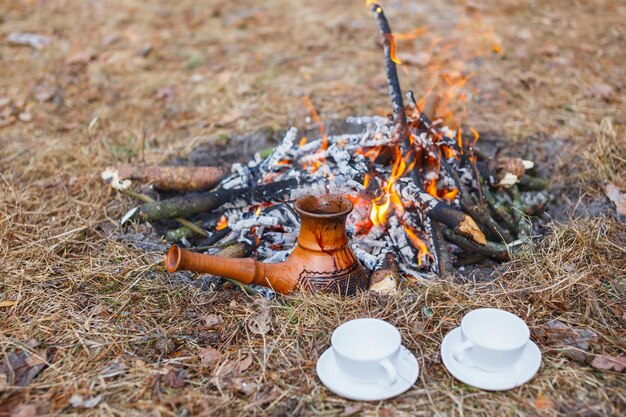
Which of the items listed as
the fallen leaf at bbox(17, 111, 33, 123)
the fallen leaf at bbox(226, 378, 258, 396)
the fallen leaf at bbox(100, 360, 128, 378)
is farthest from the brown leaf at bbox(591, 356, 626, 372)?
the fallen leaf at bbox(17, 111, 33, 123)

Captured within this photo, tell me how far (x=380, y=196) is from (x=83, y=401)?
187 cm

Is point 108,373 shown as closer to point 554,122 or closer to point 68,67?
point 554,122

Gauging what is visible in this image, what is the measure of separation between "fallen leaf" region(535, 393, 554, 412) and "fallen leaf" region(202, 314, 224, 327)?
145 cm

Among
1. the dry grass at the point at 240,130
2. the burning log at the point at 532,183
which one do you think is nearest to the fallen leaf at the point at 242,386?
the dry grass at the point at 240,130

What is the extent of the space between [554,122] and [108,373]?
3.75 meters

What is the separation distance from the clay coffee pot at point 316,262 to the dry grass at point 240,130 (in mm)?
116

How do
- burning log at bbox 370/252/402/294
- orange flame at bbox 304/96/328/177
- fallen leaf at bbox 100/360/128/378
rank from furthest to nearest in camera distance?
orange flame at bbox 304/96/328/177 < burning log at bbox 370/252/402/294 < fallen leaf at bbox 100/360/128/378

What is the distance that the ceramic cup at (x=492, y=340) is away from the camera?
211cm

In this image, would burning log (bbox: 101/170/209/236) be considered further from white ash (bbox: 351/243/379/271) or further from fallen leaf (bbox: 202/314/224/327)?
white ash (bbox: 351/243/379/271)

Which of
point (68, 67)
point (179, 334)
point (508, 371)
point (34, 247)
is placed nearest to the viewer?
point (508, 371)

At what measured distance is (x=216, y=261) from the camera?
8.46 ft

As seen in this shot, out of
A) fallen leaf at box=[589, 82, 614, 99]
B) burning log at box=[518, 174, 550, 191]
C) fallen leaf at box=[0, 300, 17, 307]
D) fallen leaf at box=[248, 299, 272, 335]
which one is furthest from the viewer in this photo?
fallen leaf at box=[589, 82, 614, 99]

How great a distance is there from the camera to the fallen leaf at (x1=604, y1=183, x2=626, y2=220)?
331cm

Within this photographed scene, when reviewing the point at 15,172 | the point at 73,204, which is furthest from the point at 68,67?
the point at 73,204
